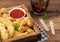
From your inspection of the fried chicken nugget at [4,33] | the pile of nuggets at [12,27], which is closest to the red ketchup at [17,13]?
the pile of nuggets at [12,27]

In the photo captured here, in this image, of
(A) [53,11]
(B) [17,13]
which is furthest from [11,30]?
(A) [53,11]

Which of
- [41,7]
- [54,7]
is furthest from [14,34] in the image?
[54,7]

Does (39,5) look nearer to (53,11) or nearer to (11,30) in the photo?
(53,11)

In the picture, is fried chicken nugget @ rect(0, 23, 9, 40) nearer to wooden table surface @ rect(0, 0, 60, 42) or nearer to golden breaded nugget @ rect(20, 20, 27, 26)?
golden breaded nugget @ rect(20, 20, 27, 26)

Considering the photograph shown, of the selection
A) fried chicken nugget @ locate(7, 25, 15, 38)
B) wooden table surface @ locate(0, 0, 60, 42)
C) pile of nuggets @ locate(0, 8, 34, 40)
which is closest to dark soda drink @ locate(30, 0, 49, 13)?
wooden table surface @ locate(0, 0, 60, 42)

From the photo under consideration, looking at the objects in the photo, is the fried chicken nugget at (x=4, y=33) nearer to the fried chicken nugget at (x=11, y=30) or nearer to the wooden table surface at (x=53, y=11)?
the fried chicken nugget at (x=11, y=30)
